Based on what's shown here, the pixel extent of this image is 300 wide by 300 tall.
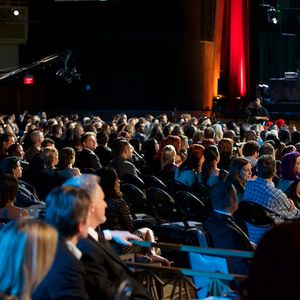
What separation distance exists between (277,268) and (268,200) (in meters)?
5.29

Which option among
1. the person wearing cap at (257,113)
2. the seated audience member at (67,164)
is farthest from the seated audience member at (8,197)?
the person wearing cap at (257,113)

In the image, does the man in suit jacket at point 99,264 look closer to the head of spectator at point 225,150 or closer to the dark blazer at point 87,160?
the head of spectator at point 225,150

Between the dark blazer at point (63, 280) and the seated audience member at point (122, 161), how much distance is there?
6887mm

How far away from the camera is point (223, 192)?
6348 millimetres

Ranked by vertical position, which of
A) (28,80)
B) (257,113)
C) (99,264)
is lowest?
(99,264)

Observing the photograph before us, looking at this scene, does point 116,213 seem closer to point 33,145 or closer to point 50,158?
point 50,158

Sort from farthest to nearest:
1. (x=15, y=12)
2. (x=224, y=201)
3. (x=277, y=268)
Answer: (x=15, y=12) < (x=224, y=201) < (x=277, y=268)

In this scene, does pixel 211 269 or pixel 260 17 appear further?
pixel 260 17

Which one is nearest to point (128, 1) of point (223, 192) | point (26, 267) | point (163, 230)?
point (163, 230)

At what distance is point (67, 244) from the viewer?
429cm

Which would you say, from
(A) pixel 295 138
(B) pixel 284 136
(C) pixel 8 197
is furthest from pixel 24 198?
(B) pixel 284 136

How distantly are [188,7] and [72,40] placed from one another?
4214 millimetres

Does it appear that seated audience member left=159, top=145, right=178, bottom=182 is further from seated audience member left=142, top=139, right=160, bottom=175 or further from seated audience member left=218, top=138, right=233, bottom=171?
seated audience member left=142, top=139, right=160, bottom=175

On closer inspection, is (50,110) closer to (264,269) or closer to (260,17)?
(260,17)
